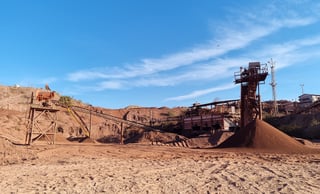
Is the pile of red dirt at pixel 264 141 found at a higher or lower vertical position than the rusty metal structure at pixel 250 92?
lower

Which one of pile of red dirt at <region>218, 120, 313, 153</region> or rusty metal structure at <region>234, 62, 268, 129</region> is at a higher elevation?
rusty metal structure at <region>234, 62, 268, 129</region>

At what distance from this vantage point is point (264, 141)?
784 inches

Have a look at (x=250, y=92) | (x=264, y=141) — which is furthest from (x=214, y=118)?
(x=264, y=141)

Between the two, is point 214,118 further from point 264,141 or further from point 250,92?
point 264,141

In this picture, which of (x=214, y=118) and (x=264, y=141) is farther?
(x=214, y=118)

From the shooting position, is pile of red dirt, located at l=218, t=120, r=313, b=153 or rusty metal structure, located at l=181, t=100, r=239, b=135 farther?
rusty metal structure, located at l=181, t=100, r=239, b=135

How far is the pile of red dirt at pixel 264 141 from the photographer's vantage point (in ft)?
61.6

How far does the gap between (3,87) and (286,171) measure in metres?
61.7

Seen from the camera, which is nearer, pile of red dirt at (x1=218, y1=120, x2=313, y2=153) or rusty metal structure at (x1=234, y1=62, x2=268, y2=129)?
pile of red dirt at (x1=218, y1=120, x2=313, y2=153)

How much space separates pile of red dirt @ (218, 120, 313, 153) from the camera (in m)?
18.8

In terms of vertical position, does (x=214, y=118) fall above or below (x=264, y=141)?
above

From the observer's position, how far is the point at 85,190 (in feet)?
24.5

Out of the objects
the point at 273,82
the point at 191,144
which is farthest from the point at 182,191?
the point at 273,82

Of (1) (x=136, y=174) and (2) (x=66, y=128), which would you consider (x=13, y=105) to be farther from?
(1) (x=136, y=174)
